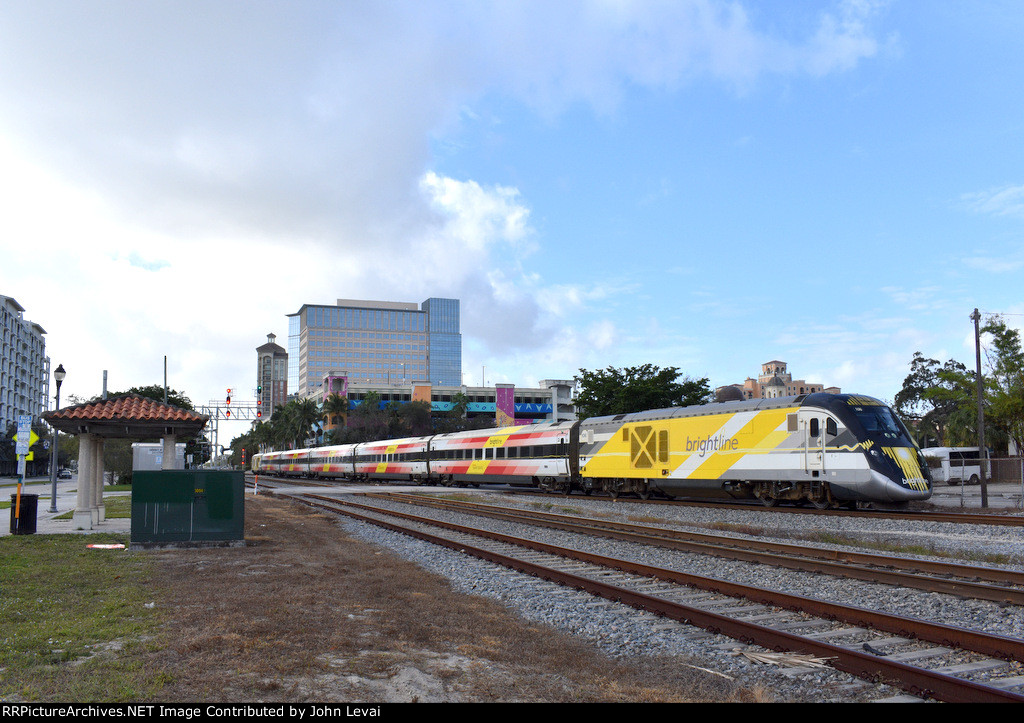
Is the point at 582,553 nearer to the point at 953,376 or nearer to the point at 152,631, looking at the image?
the point at 152,631

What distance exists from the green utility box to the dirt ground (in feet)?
12.9

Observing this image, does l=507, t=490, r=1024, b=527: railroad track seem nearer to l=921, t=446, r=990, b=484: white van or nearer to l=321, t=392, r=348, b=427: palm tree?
l=921, t=446, r=990, b=484: white van

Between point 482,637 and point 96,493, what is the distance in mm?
17552

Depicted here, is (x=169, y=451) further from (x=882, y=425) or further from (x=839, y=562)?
(x=882, y=425)

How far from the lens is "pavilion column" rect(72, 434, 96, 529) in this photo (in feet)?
63.7

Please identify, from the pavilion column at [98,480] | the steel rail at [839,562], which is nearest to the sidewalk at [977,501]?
the steel rail at [839,562]

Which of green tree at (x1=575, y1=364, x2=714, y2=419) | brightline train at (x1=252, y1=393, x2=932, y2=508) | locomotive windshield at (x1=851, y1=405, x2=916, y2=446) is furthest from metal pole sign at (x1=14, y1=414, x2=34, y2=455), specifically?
green tree at (x1=575, y1=364, x2=714, y2=419)

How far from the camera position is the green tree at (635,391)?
5972cm

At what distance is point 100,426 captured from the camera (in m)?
19.1

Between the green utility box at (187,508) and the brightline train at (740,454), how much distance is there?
15439 millimetres

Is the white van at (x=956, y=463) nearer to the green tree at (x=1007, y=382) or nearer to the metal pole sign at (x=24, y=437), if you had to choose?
the green tree at (x=1007, y=382)

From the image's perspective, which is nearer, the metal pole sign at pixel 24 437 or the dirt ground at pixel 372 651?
the dirt ground at pixel 372 651
